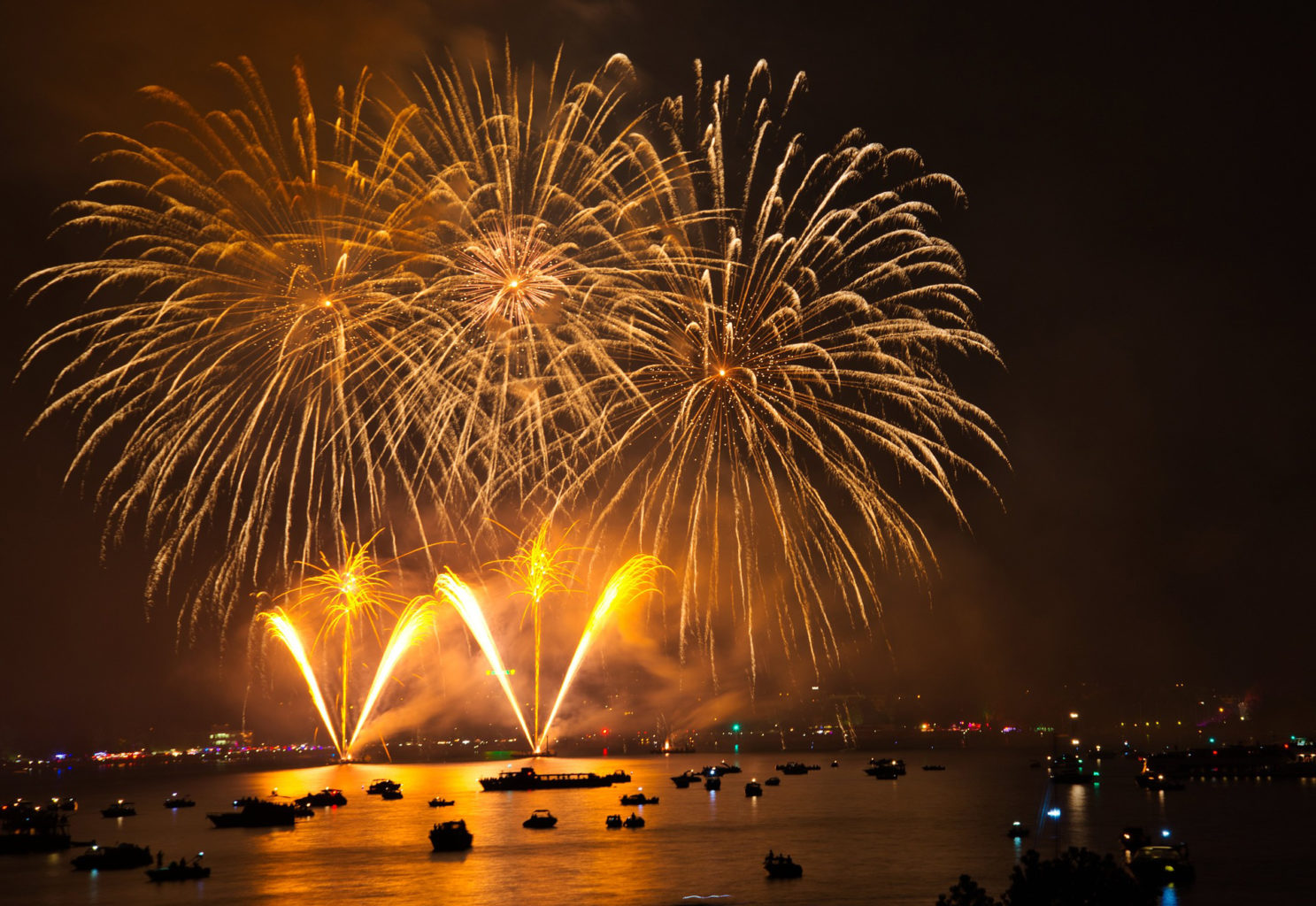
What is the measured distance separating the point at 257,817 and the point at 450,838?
29.0 meters

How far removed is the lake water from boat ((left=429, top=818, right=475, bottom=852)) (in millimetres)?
1358

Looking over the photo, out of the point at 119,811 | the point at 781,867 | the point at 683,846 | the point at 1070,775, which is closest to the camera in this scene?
the point at 781,867

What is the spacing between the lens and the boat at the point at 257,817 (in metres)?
89.7

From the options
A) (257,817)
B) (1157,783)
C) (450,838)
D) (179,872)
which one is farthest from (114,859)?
(1157,783)

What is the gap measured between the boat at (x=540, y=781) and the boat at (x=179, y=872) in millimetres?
56942

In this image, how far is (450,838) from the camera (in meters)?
69.2

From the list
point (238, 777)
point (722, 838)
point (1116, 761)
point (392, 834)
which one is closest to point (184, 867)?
point (392, 834)

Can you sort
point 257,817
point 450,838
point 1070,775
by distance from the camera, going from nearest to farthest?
point 450,838 < point 257,817 < point 1070,775

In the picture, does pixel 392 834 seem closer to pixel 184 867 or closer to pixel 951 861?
pixel 184 867

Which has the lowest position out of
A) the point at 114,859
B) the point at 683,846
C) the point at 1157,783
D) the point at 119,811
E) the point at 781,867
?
the point at 1157,783

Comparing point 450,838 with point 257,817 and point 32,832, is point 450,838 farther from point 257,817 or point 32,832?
point 32,832

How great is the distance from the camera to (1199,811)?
3964 inches

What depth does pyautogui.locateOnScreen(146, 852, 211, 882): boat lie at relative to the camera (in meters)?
60.5

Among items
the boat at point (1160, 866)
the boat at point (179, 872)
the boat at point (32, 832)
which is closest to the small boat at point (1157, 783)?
the boat at point (1160, 866)
